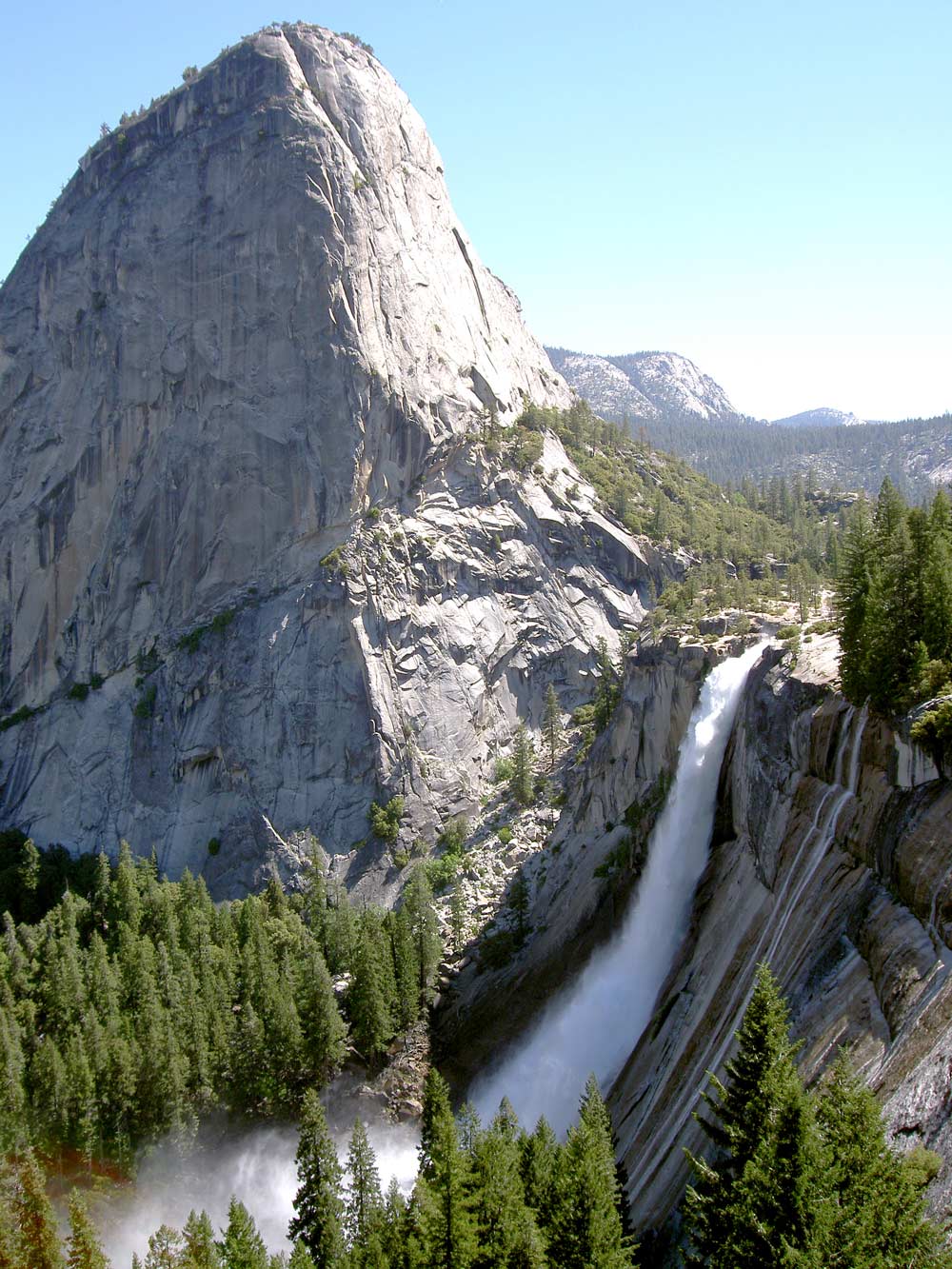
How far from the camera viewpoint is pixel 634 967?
5275 cm

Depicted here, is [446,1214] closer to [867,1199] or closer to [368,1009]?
[867,1199]

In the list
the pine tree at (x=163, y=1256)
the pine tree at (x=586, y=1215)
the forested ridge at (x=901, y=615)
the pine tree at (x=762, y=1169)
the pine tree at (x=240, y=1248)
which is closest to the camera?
the pine tree at (x=762, y=1169)

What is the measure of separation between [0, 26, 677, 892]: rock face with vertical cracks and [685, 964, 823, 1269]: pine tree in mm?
52747

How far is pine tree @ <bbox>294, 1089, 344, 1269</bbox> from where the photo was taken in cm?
3638

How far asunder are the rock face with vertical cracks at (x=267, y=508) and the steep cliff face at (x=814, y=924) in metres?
36.0

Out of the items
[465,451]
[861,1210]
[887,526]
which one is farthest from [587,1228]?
[465,451]

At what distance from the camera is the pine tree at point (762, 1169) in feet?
70.3

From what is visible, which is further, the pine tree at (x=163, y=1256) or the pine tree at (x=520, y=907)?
the pine tree at (x=520, y=907)

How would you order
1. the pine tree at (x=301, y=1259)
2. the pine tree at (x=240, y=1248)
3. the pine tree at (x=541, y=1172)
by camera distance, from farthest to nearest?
the pine tree at (x=240, y=1248) → the pine tree at (x=541, y=1172) → the pine tree at (x=301, y=1259)

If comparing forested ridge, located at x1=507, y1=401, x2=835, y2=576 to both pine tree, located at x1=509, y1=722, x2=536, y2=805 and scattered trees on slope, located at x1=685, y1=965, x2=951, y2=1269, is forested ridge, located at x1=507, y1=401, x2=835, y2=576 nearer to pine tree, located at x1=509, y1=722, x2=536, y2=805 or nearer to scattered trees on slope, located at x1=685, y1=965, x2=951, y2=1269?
pine tree, located at x1=509, y1=722, x2=536, y2=805

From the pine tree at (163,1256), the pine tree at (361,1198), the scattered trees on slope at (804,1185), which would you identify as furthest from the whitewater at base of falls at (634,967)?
the scattered trees on slope at (804,1185)

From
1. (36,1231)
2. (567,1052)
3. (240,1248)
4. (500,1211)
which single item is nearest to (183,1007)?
(36,1231)

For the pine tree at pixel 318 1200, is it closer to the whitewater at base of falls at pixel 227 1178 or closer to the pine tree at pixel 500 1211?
the pine tree at pixel 500 1211

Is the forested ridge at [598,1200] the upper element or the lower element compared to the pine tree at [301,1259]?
upper
